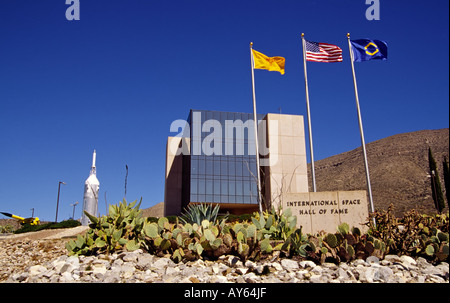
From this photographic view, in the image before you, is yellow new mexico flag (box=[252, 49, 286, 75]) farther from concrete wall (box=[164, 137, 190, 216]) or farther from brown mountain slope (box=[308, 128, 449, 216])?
brown mountain slope (box=[308, 128, 449, 216])

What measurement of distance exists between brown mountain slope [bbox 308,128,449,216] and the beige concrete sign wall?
63.5m

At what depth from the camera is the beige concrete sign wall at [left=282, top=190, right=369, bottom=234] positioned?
41.9 feet

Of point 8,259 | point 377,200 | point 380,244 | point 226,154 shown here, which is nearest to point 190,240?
point 380,244

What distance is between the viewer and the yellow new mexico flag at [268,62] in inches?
813

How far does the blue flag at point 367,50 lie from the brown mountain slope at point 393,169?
5732 cm

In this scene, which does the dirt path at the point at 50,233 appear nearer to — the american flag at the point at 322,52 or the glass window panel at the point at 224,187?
the glass window panel at the point at 224,187

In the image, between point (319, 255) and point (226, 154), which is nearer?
point (319, 255)

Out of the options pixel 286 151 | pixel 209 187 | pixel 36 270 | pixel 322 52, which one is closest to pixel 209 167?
pixel 209 187

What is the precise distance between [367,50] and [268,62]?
17.2ft

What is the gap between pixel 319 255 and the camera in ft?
26.9

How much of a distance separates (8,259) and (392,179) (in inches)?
4162

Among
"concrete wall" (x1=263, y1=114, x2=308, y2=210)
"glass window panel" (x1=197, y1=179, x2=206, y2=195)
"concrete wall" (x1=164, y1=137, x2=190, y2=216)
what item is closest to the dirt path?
"glass window panel" (x1=197, y1=179, x2=206, y2=195)

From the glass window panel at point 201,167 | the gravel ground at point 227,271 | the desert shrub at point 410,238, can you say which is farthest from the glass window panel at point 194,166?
the gravel ground at point 227,271
